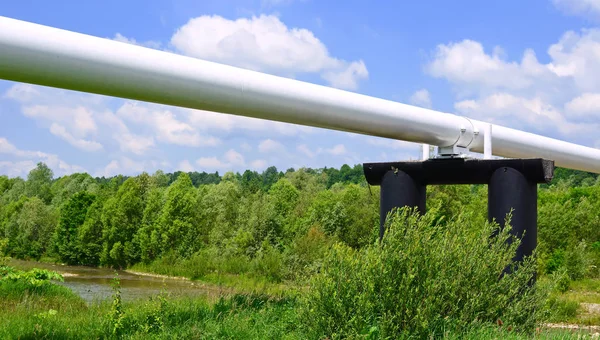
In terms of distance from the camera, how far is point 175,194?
36031 mm

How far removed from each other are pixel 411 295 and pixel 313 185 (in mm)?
43891

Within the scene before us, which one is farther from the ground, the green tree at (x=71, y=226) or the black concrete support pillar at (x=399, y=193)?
the black concrete support pillar at (x=399, y=193)

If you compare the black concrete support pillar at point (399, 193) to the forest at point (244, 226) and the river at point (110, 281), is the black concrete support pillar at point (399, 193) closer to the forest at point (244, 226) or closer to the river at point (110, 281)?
the forest at point (244, 226)

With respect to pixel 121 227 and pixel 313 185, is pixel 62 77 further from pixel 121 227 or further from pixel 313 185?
pixel 313 185

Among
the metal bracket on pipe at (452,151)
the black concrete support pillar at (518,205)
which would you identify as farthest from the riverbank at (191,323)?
the metal bracket on pipe at (452,151)

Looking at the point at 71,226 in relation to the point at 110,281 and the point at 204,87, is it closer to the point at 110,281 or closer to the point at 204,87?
the point at 110,281

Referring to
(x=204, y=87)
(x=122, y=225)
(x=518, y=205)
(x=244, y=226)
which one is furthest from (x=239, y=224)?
(x=204, y=87)

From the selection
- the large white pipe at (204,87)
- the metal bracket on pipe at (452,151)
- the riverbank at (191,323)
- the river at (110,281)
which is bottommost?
the river at (110,281)

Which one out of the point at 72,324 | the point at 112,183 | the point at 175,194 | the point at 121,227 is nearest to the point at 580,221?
the point at 175,194

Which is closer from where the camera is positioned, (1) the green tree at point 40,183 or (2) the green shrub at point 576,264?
(2) the green shrub at point 576,264

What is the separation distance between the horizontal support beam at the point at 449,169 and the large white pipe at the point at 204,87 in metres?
0.30

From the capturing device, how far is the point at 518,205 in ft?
24.2

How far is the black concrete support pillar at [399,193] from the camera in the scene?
7867 millimetres

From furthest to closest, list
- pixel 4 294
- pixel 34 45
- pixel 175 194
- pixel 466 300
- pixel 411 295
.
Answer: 1. pixel 175 194
2. pixel 4 294
3. pixel 466 300
4. pixel 411 295
5. pixel 34 45
